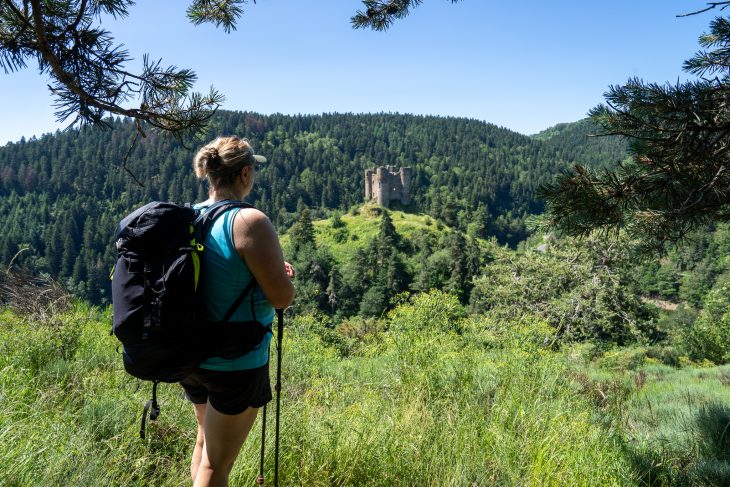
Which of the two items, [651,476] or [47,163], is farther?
[47,163]

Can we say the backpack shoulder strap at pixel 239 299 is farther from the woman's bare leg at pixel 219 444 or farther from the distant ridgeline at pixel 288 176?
the distant ridgeline at pixel 288 176

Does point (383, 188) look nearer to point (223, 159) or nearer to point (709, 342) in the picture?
point (709, 342)

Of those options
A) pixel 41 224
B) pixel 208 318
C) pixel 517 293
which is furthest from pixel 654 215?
pixel 41 224

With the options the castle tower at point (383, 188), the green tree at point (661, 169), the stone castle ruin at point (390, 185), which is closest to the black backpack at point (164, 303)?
the green tree at point (661, 169)

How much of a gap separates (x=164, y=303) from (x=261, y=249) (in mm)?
356

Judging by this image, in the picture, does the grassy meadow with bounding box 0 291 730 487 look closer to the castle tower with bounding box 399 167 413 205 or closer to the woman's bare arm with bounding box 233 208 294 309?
the woman's bare arm with bounding box 233 208 294 309

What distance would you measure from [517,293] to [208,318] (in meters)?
19.3

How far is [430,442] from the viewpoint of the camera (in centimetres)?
226

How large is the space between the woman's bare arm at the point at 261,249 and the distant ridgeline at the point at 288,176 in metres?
62.4

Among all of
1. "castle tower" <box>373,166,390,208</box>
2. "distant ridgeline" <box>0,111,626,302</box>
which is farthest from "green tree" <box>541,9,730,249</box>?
→ "castle tower" <box>373,166,390,208</box>

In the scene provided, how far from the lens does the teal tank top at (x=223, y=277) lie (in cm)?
157

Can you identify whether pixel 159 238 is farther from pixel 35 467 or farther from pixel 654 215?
pixel 654 215

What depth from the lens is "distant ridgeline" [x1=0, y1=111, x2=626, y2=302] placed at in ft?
245

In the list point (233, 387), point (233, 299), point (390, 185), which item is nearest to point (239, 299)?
point (233, 299)
